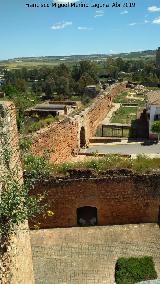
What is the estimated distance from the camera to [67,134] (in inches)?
895

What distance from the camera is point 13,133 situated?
9.73 m

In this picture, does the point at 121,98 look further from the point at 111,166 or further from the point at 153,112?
the point at 111,166

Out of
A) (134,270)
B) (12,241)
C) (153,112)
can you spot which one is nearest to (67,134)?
(153,112)

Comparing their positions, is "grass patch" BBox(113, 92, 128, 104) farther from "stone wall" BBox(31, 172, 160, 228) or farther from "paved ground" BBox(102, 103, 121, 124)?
"stone wall" BBox(31, 172, 160, 228)

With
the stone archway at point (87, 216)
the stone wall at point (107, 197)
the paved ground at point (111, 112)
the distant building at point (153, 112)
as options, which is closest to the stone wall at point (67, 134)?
the paved ground at point (111, 112)

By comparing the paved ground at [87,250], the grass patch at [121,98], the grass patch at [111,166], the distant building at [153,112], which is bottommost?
the paved ground at [87,250]

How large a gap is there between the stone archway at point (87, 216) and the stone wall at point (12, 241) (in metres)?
5.51

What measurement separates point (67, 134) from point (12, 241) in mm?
14972

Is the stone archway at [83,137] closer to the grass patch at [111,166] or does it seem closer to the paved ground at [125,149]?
the paved ground at [125,149]

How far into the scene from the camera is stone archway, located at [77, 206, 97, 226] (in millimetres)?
15469

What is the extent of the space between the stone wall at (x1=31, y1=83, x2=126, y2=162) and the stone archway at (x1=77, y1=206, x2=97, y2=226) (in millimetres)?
2573

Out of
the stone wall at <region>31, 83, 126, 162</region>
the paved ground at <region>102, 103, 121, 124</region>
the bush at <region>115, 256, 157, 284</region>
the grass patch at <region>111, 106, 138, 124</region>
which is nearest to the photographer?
the bush at <region>115, 256, 157, 284</region>

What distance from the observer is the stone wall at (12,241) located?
763 centimetres

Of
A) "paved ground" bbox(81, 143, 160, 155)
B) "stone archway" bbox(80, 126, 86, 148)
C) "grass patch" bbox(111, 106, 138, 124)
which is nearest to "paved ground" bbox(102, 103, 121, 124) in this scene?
"grass patch" bbox(111, 106, 138, 124)
